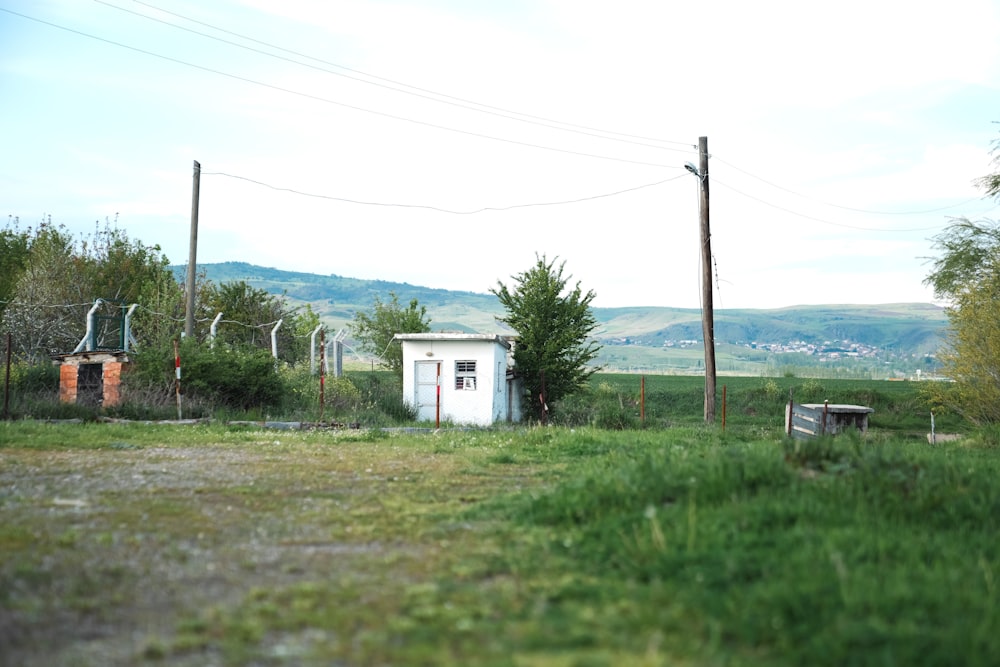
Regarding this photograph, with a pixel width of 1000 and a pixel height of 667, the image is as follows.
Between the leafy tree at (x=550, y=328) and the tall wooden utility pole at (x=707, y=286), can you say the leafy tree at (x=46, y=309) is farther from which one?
the tall wooden utility pole at (x=707, y=286)

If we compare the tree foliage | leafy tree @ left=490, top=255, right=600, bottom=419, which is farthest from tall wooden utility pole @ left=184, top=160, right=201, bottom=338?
leafy tree @ left=490, top=255, right=600, bottom=419

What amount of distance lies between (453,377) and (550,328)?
423 centimetres

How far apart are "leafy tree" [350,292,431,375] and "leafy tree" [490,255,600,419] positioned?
36.3 feet

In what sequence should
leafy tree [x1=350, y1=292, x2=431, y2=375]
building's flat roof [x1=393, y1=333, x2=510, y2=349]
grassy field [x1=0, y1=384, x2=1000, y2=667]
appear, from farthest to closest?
leafy tree [x1=350, y1=292, x2=431, y2=375], building's flat roof [x1=393, y1=333, x2=510, y2=349], grassy field [x1=0, y1=384, x2=1000, y2=667]

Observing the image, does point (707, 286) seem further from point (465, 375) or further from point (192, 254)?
point (192, 254)

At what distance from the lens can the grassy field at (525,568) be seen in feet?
13.9

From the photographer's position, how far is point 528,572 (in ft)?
19.2

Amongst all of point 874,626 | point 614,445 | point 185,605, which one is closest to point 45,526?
point 185,605

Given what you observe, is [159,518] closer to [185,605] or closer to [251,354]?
[185,605]

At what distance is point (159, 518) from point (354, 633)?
4.04 m

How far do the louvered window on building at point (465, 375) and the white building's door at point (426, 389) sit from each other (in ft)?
2.49

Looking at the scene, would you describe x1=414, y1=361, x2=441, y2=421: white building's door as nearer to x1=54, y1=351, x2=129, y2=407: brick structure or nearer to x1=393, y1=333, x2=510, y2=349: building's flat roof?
x1=393, y1=333, x2=510, y2=349: building's flat roof

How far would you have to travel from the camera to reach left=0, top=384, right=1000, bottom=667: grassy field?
4246 millimetres

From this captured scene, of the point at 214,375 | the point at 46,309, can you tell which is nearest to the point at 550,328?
the point at 214,375
